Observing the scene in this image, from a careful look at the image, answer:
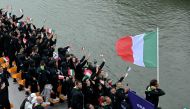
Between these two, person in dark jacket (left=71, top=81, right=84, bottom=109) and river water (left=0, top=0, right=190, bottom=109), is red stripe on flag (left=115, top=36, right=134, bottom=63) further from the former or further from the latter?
river water (left=0, top=0, right=190, bottom=109)

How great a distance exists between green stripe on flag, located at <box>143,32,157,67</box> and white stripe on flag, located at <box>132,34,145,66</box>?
92mm

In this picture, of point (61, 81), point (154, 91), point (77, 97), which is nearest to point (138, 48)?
point (154, 91)

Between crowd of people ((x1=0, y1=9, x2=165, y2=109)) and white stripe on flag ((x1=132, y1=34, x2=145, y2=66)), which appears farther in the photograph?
→ white stripe on flag ((x1=132, y1=34, x2=145, y2=66))

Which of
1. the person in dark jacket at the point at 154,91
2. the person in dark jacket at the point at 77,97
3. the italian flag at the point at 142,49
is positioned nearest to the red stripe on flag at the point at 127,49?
the italian flag at the point at 142,49

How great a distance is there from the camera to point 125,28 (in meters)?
26.0

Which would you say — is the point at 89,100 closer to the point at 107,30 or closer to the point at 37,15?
the point at 107,30

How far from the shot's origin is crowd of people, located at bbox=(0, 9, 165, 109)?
32.1 ft

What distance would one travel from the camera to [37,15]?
3038 cm

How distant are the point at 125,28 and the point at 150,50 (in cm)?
1596

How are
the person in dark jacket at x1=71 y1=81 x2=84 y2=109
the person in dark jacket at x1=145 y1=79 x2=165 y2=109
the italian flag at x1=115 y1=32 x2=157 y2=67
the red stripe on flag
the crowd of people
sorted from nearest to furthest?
1. the person in dark jacket at x1=145 y1=79 x2=165 y2=109
2. the crowd of people
3. the person in dark jacket at x1=71 y1=81 x2=84 y2=109
4. the italian flag at x1=115 y1=32 x2=157 y2=67
5. the red stripe on flag

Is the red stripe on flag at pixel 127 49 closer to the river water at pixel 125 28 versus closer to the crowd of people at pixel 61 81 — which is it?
the crowd of people at pixel 61 81

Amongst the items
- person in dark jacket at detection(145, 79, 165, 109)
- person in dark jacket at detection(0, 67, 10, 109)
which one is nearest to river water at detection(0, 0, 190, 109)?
person in dark jacket at detection(145, 79, 165, 109)

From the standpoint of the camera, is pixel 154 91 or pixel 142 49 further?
pixel 142 49

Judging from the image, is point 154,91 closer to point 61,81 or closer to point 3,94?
point 61,81
